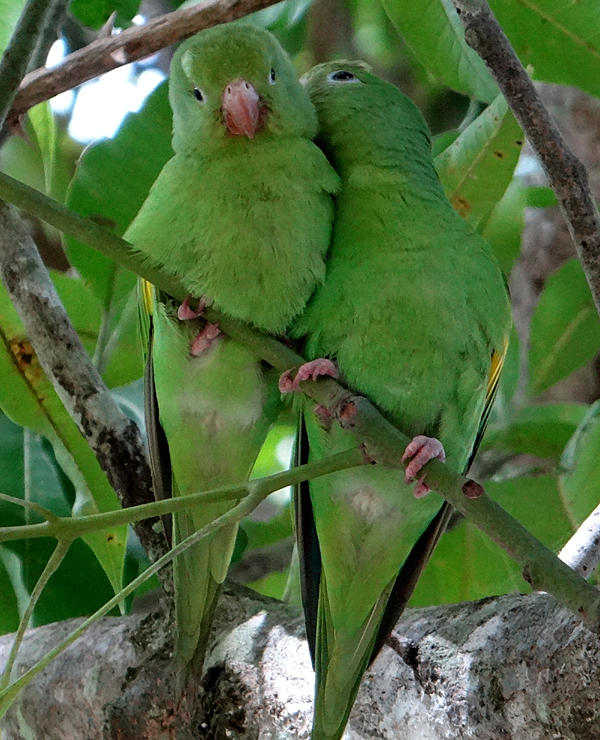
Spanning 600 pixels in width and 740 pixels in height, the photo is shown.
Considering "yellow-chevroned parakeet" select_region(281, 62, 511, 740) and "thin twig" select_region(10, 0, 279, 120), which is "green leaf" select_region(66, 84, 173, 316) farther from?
"yellow-chevroned parakeet" select_region(281, 62, 511, 740)

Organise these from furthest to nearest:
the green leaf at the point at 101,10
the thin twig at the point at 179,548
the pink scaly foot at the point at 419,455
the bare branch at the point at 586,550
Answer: the green leaf at the point at 101,10 → the bare branch at the point at 586,550 → the pink scaly foot at the point at 419,455 → the thin twig at the point at 179,548

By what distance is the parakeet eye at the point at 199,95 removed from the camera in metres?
1.40

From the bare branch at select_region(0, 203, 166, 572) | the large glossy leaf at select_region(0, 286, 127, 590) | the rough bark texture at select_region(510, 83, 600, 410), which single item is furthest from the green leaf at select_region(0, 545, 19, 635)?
the rough bark texture at select_region(510, 83, 600, 410)

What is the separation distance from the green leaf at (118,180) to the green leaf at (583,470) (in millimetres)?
913

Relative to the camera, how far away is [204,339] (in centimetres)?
126

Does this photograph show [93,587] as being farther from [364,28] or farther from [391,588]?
[364,28]

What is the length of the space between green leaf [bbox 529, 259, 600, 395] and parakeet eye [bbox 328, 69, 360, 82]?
0.72 metres

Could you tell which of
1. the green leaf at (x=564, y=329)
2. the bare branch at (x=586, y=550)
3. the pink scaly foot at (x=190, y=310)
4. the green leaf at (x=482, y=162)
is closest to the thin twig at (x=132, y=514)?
the pink scaly foot at (x=190, y=310)

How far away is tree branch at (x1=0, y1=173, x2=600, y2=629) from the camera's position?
33.5 inches

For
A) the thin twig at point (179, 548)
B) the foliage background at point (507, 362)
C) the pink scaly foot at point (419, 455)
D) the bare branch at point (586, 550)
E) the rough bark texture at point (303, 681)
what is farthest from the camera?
the foliage background at point (507, 362)

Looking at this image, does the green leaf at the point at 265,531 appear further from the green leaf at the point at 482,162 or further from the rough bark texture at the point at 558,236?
the rough bark texture at the point at 558,236

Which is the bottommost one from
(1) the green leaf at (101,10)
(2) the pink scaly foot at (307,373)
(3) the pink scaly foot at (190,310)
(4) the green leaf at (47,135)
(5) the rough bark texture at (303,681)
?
(5) the rough bark texture at (303,681)

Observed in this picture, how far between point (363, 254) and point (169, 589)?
0.63 m

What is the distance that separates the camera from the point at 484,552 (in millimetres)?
1801
